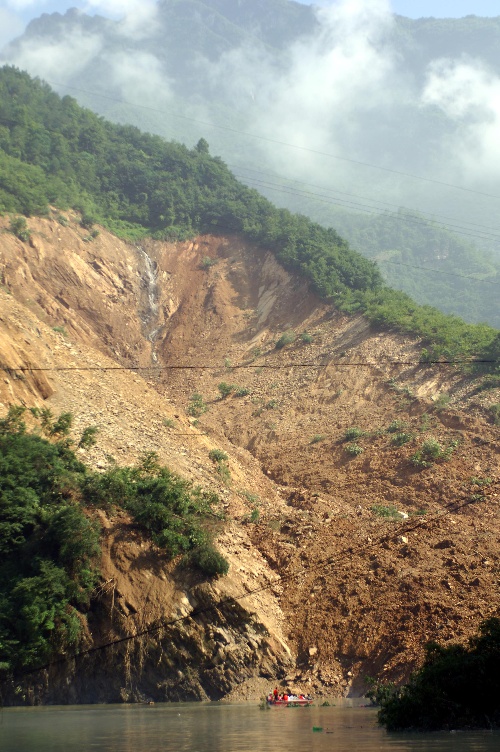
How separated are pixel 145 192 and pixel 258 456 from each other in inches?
1126

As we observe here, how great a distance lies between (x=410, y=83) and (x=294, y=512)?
137483mm

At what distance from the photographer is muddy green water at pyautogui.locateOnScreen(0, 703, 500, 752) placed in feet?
51.0

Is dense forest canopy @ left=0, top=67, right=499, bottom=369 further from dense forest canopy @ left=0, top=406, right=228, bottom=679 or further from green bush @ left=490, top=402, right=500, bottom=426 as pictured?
dense forest canopy @ left=0, top=406, right=228, bottom=679

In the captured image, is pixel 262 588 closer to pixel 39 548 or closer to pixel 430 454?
pixel 39 548

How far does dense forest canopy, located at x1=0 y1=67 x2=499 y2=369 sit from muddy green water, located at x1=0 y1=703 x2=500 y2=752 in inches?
1044

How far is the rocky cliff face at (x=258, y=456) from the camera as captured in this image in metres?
24.4

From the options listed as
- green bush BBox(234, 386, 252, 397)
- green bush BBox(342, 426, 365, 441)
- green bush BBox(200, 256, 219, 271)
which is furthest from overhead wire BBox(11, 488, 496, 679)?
green bush BBox(200, 256, 219, 271)

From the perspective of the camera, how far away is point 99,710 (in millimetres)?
22859

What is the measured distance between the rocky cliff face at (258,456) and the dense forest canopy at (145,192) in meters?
1.64

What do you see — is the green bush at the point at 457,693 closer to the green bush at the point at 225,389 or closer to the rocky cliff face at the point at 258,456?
the rocky cliff face at the point at 258,456

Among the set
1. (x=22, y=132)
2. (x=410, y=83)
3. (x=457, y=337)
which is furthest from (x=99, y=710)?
(x=410, y=83)

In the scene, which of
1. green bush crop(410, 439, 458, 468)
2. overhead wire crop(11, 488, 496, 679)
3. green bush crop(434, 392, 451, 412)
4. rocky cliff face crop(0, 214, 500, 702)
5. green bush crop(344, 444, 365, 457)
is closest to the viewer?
overhead wire crop(11, 488, 496, 679)

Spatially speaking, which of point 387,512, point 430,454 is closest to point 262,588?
point 387,512

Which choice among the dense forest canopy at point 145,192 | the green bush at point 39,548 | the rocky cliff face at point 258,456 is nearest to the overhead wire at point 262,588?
the rocky cliff face at point 258,456
